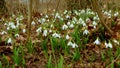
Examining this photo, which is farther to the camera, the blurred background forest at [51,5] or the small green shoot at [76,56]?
the blurred background forest at [51,5]

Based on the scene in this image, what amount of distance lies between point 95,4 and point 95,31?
123 cm

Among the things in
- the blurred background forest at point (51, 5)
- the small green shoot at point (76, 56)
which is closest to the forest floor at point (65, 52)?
the small green shoot at point (76, 56)

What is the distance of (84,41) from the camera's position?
13.3ft

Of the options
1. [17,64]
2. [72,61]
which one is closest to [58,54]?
[72,61]

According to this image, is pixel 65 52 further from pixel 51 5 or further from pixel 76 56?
pixel 51 5

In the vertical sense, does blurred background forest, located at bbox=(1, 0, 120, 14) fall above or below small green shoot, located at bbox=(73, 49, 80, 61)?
above

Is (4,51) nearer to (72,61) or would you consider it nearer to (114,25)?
(72,61)

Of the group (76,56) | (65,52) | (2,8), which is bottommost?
(76,56)

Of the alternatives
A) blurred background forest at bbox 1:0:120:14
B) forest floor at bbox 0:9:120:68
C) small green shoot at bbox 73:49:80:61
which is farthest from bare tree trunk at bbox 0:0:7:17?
small green shoot at bbox 73:49:80:61

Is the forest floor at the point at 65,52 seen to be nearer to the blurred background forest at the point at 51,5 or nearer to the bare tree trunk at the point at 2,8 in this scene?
the blurred background forest at the point at 51,5

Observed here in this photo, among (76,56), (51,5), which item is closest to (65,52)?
(76,56)

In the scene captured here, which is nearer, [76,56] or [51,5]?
[76,56]

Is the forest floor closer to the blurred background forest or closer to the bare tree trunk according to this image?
the blurred background forest

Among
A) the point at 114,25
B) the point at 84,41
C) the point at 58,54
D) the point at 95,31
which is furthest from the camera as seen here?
the point at 114,25
